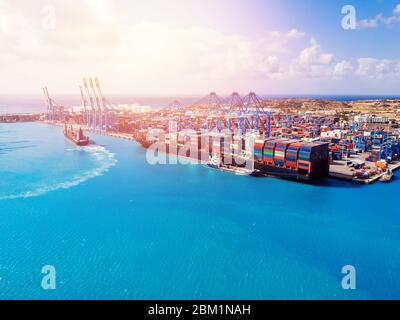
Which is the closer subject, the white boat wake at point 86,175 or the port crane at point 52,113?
the white boat wake at point 86,175

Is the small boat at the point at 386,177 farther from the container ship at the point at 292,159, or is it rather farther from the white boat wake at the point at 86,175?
the white boat wake at the point at 86,175

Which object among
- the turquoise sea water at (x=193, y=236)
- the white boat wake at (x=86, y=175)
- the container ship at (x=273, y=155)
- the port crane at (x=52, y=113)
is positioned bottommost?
the turquoise sea water at (x=193, y=236)

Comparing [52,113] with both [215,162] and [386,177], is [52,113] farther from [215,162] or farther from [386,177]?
[386,177]

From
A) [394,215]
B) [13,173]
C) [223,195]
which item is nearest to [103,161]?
[13,173]

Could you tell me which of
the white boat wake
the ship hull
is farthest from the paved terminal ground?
the white boat wake

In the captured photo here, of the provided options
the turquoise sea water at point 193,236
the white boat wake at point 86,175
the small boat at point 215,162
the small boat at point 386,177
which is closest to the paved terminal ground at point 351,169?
the small boat at point 386,177

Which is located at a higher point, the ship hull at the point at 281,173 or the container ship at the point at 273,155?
the container ship at the point at 273,155

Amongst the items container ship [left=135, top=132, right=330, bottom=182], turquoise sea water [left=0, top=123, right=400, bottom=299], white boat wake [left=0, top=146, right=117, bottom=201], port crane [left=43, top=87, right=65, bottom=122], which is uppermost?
port crane [left=43, top=87, right=65, bottom=122]

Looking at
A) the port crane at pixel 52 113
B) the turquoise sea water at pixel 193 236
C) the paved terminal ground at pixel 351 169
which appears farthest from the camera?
the port crane at pixel 52 113

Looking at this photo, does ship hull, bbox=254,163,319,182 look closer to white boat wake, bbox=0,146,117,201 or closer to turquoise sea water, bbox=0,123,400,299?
turquoise sea water, bbox=0,123,400,299
